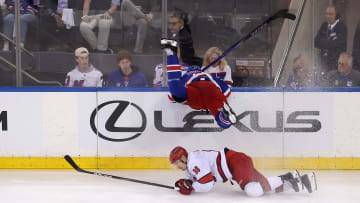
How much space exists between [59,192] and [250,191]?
159cm

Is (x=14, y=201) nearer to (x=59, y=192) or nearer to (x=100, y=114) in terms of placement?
(x=59, y=192)

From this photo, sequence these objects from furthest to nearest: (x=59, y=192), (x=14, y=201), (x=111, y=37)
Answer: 1. (x=111, y=37)
2. (x=59, y=192)
3. (x=14, y=201)

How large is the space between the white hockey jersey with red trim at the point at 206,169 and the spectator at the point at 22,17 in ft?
7.27

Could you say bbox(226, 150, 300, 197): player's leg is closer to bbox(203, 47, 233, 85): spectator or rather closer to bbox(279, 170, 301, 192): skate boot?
bbox(279, 170, 301, 192): skate boot

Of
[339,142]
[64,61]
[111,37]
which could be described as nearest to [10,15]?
[64,61]

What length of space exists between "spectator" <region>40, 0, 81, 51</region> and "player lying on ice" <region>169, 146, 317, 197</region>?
5.77 ft

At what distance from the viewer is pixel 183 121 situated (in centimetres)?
516

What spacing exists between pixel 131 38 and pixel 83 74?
2.07 feet

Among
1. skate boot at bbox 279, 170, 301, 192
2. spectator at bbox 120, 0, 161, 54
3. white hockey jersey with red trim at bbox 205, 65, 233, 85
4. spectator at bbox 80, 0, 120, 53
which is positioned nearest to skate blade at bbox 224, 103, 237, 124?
white hockey jersey with red trim at bbox 205, 65, 233, 85

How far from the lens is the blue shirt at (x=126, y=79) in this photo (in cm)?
514

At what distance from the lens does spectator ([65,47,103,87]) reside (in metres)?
5.08

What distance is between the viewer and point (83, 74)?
5133 millimetres

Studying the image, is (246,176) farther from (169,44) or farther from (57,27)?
(57,27)

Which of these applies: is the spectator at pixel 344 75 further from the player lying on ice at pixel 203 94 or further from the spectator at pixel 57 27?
the spectator at pixel 57 27
